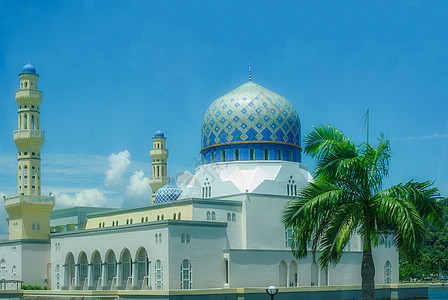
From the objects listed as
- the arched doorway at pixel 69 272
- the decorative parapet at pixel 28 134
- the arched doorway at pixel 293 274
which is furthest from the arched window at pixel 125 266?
the decorative parapet at pixel 28 134

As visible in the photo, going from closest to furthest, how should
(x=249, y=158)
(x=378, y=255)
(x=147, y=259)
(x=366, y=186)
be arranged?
(x=366, y=186), (x=147, y=259), (x=249, y=158), (x=378, y=255)

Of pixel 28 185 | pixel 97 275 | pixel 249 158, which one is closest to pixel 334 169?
pixel 249 158

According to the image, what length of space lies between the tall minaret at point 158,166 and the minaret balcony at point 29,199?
19853 mm

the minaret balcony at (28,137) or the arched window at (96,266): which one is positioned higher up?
the minaret balcony at (28,137)

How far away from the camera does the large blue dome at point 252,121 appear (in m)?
42.9

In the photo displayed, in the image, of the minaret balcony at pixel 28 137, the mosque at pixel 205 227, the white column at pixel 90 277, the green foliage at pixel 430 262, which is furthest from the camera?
the green foliage at pixel 430 262

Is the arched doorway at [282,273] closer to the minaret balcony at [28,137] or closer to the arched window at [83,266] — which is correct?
the arched window at [83,266]

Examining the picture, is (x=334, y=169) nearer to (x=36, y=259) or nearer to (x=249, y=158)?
(x=249, y=158)

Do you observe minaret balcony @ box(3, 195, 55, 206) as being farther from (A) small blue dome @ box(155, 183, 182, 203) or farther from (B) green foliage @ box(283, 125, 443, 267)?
(B) green foliage @ box(283, 125, 443, 267)

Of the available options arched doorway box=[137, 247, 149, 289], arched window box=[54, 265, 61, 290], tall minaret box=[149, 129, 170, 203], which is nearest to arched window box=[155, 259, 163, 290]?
arched doorway box=[137, 247, 149, 289]

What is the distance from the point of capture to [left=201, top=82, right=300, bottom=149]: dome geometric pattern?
42.9 metres

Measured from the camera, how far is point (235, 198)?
40781 millimetres

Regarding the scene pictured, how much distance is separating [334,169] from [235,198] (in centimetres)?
2342

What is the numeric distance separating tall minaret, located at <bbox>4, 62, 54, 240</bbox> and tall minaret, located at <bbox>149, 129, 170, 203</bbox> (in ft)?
64.6
